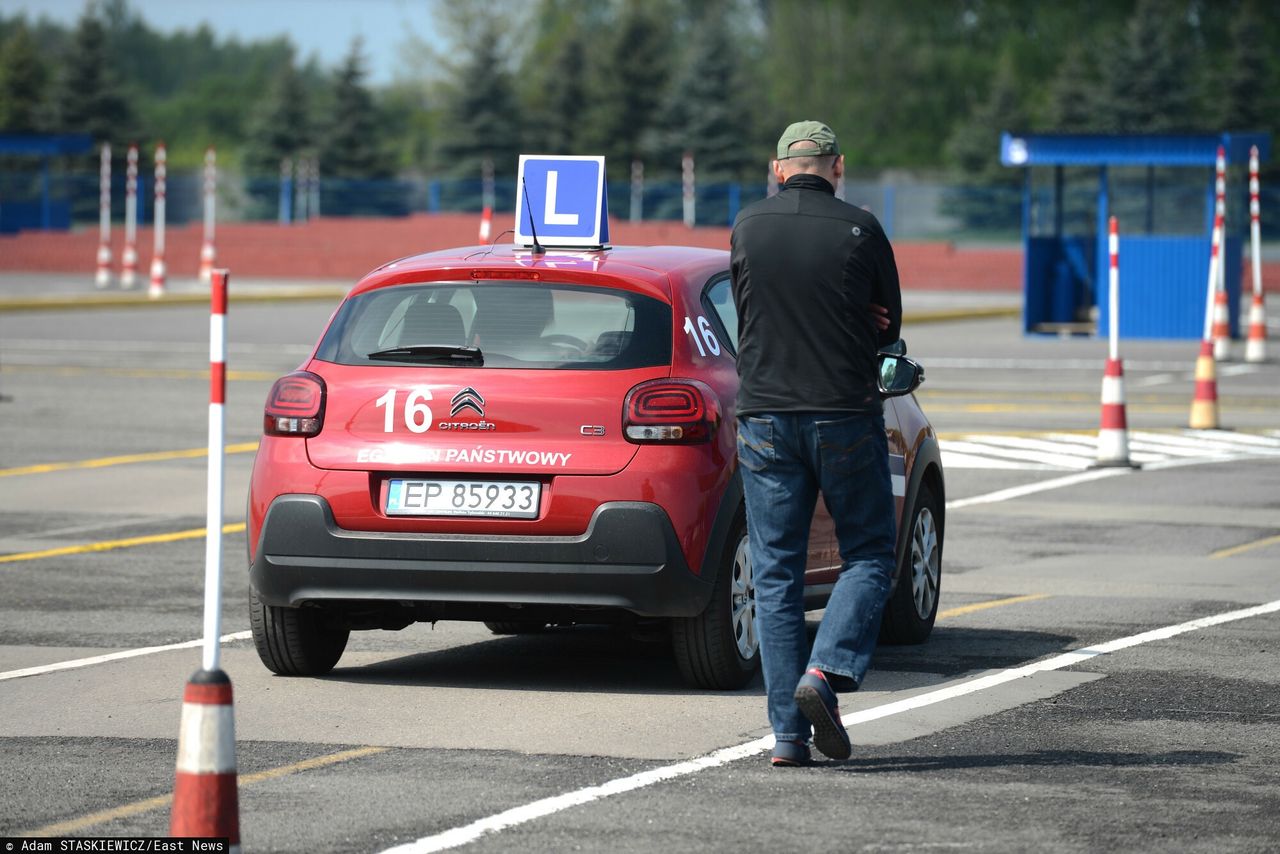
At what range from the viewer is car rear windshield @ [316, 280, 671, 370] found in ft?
26.5

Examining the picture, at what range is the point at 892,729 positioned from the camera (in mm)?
7395

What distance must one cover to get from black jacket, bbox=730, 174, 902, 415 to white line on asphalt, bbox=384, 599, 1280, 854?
1060mm

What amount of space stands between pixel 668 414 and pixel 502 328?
2.39 ft

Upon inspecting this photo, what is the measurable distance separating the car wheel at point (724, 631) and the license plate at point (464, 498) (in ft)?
2.30

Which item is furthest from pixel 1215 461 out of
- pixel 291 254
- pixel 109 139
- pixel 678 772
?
pixel 109 139

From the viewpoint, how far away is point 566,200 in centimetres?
983

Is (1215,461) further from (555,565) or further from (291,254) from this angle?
(291,254)

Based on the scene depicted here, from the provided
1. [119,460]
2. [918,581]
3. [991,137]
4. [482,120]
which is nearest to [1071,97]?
[991,137]

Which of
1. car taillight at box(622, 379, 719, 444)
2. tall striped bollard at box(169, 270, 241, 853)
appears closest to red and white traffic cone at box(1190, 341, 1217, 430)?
car taillight at box(622, 379, 719, 444)

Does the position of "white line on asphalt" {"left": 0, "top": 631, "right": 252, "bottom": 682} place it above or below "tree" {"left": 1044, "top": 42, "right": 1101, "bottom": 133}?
below

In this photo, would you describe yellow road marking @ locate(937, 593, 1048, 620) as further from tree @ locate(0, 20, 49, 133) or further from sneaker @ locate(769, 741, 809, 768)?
tree @ locate(0, 20, 49, 133)

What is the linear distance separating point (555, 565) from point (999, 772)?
69.3 inches

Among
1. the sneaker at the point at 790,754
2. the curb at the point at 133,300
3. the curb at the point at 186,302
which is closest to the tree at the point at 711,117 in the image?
the curb at the point at 133,300

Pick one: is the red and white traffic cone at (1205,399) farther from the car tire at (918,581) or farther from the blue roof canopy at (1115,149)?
the blue roof canopy at (1115,149)
